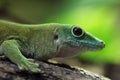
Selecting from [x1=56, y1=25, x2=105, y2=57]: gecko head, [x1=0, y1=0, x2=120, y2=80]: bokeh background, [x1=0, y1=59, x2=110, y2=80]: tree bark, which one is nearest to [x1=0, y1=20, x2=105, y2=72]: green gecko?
[x1=56, y1=25, x2=105, y2=57]: gecko head

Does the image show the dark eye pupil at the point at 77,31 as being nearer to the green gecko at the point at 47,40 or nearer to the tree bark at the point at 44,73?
the green gecko at the point at 47,40

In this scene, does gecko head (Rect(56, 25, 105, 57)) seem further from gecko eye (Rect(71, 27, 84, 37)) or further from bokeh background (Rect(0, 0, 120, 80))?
bokeh background (Rect(0, 0, 120, 80))

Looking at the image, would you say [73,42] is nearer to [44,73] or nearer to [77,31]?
[77,31]

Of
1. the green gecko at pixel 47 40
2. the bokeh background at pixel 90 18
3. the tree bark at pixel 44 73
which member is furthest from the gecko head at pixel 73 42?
the bokeh background at pixel 90 18

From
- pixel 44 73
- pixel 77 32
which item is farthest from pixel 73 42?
pixel 44 73

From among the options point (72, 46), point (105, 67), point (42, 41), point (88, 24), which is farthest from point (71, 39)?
point (105, 67)

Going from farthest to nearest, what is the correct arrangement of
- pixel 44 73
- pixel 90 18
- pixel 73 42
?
pixel 90 18 → pixel 73 42 → pixel 44 73
